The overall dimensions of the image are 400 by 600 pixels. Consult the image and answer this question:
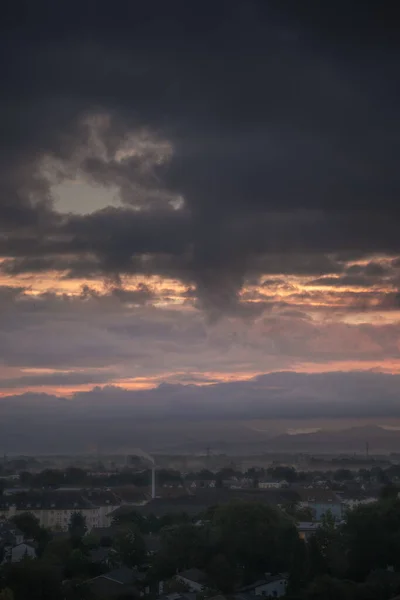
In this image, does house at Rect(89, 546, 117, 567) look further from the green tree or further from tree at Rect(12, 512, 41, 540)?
tree at Rect(12, 512, 41, 540)

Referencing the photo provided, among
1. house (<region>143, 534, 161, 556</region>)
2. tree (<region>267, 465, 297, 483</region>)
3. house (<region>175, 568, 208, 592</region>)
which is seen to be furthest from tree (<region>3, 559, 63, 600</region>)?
tree (<region>267, 465, 297, 483</region>)

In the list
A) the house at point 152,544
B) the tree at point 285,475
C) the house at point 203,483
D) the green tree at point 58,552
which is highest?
the tree at point 285,475

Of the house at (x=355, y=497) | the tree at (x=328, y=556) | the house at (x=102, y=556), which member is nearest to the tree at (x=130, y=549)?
the house at (x=102, y=556)

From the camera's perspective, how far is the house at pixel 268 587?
42888mm

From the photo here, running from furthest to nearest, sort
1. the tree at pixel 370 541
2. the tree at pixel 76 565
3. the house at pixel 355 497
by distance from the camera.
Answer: the house at pixel 355 497 < the tree at pixel 76 565 < the tree at pixel 370 541

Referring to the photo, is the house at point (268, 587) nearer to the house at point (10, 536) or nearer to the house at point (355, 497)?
the house at point (10, 536)

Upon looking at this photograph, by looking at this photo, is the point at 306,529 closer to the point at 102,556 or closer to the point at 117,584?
the point at 102,556

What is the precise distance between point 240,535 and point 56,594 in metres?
13.1

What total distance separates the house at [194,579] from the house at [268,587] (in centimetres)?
175

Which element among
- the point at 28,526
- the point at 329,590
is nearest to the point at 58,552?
the point at 28,526

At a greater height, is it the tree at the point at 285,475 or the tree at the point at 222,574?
the tree at the point at 285,475

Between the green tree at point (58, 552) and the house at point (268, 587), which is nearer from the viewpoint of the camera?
the house at point (268, 587)

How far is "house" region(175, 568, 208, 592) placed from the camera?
140ft

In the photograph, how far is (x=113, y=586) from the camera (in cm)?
4169
